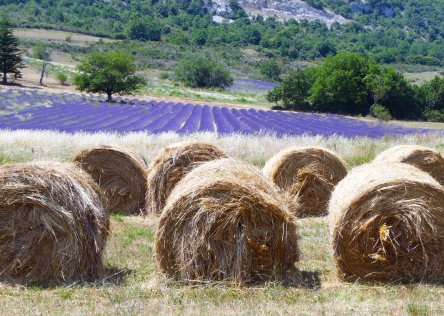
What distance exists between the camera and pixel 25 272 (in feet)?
24.0

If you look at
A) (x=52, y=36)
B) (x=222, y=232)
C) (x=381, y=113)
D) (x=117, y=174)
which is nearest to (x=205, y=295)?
(x=222, y=232)

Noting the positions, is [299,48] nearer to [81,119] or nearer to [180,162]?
[81,119]

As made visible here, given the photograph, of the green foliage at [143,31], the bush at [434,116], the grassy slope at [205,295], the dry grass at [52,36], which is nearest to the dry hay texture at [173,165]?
the grassy slope at [205,295]

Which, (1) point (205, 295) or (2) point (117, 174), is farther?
(2) point (117, 174)

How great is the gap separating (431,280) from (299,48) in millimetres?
121376

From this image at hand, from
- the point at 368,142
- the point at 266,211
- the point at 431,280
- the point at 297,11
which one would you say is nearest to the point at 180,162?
the point at 266,211

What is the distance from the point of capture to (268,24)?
6378 inches

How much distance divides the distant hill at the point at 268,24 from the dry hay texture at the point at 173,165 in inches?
4144

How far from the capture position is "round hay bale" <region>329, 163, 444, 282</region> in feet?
24.2

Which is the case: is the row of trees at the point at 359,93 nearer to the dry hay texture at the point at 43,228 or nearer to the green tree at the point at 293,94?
the green tree at the point at 293,94

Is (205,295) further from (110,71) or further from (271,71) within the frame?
(271,71)

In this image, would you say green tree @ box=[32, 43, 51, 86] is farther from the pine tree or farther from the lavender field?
the lavender field

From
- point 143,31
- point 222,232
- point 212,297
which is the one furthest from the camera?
point 143,31

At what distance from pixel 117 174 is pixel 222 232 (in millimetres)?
5175
